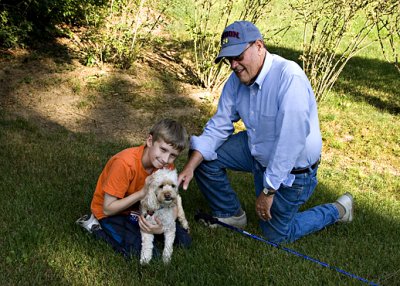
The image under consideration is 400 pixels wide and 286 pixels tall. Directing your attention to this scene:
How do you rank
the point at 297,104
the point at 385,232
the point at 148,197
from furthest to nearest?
1. the point at 385,232
2. the point at 297,104
3. the point at 148,197

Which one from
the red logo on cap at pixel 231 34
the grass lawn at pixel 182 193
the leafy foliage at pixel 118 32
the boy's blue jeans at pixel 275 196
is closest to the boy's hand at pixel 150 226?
the grass lawn at pixel 182 193

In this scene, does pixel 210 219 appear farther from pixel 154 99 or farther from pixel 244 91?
pixel 154 99

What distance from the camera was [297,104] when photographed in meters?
3.83

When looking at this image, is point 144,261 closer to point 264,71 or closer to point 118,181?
point 118,181

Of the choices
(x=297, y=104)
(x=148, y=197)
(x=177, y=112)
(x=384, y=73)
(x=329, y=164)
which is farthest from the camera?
(x=384, y=73)

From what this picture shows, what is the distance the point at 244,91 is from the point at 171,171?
3.83 ft

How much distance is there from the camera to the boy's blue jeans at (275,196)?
432 centimetres

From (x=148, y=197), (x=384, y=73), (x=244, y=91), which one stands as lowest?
(x=384, y=73)

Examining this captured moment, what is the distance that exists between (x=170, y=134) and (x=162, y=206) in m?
0.51

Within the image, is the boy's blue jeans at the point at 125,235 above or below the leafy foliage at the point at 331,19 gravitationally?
below

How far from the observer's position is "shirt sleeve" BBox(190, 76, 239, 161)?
4.49 meters

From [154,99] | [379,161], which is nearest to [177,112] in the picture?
[154,99]

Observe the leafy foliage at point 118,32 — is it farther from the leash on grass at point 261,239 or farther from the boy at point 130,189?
the boy at point 130,189

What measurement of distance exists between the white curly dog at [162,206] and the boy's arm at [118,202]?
57mm
